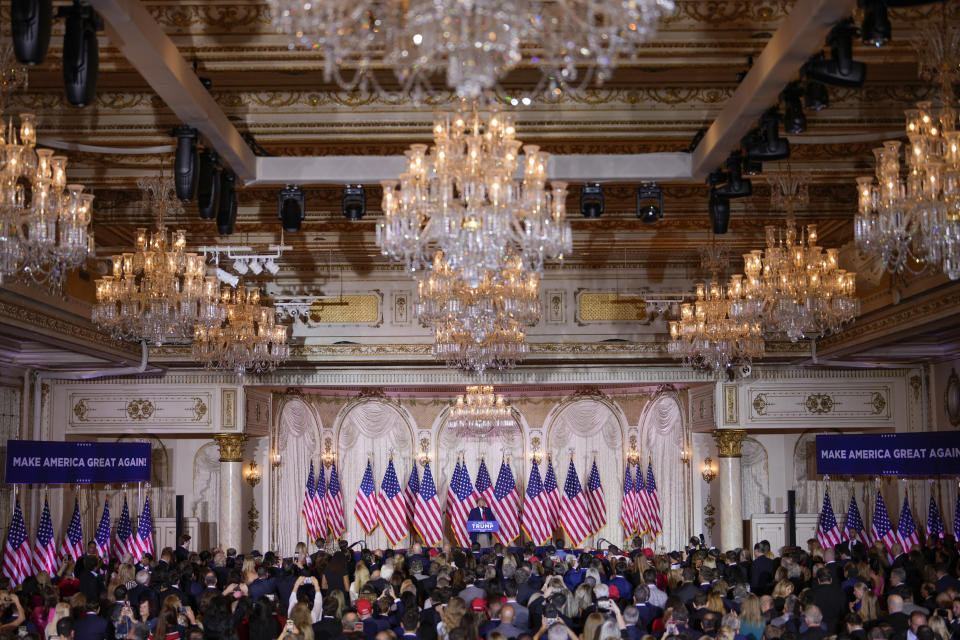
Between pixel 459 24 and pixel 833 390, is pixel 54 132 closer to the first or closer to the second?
pixel 459 24

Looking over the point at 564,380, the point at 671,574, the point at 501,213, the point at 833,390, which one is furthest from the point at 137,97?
the point at 833,390

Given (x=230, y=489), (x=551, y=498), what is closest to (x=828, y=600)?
(x=551, y=498)

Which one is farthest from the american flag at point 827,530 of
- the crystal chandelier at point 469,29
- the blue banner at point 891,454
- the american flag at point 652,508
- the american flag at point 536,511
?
the crystal chandelier at point 469,29

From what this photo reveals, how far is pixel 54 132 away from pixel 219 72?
208cm

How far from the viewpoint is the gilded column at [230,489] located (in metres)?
18.9

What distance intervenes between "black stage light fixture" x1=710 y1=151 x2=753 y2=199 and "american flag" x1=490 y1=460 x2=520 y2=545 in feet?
39.2

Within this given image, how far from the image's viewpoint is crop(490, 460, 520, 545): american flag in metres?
20.9

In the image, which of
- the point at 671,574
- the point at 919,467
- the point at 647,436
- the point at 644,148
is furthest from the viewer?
the point at 647,436

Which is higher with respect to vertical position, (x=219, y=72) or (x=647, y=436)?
(x=219, y=72)

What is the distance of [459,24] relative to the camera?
16.5ft

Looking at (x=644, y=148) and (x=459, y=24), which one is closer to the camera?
(x=459, y=24)

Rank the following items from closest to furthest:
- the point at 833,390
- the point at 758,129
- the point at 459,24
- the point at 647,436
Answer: the point at 459,24 < the point at 758,129 < the point at 833,390 < the point at 647,436

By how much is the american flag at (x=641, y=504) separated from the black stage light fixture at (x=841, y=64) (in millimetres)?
14522

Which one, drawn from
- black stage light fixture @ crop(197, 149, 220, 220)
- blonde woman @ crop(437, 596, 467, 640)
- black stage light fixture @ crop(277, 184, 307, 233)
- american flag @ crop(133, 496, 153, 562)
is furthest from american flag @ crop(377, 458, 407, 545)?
blonde woman @ crop(437, 596, 467, 640)
